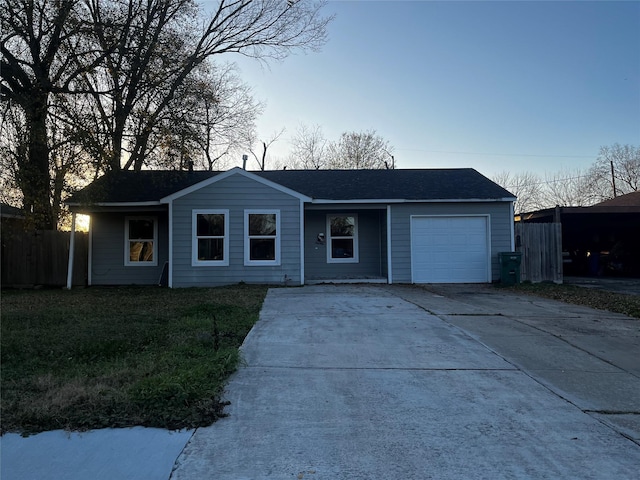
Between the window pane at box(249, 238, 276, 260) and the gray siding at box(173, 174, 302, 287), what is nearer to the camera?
the gray siding at box(173, 174, 302, 287)

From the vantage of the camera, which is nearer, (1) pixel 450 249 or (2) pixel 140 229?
(1) pixel 450 249

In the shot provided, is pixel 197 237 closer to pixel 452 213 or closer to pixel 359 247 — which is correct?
pixel 359 247

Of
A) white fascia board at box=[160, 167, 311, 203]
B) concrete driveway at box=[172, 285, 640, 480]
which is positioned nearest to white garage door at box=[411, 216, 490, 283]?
white fascia board at box=[160, 167, 311, 203]

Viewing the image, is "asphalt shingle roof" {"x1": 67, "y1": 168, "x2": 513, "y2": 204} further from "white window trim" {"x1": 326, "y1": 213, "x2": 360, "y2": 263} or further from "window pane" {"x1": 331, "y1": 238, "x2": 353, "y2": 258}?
"window pane" {"x1": 331, "y1": 238, "x2": 353, "y2": 258}

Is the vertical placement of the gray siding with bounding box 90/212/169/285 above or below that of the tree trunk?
below

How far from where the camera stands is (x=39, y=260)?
14.6 metres

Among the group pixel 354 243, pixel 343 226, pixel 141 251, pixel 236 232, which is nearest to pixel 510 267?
pixel 354 243

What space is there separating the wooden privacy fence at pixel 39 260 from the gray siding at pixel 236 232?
3.70 m

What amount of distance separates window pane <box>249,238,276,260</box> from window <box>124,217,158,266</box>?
3516 mm

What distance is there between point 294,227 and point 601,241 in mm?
16653

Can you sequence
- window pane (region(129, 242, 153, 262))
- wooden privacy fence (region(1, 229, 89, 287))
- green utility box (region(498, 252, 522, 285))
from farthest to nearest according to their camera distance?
window pane (region(129, 242, 153, 262))
wooden privacy fence (region(1, 229, 89, 287))
green utility box (region(498, 252, 522, 285))

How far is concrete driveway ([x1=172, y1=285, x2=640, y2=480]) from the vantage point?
318 centimetres

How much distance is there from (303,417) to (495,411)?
67.4 inches

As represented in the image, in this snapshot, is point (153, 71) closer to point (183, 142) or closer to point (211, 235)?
point (183, 142)
